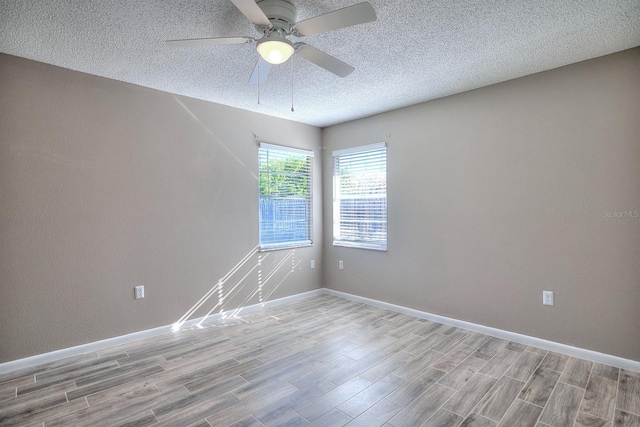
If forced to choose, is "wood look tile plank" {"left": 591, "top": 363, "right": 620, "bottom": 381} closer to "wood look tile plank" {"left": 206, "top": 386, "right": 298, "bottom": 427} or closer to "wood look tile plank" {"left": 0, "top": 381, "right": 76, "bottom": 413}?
"wood look tile plank" {"left": 206, "top": 386, "right": 298, "bottom": 427}

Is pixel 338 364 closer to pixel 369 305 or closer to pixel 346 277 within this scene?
pixel 369 305

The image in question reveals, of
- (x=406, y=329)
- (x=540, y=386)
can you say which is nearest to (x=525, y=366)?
(x=540, y=386)

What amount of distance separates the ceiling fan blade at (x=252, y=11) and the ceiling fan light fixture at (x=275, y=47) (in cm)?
9

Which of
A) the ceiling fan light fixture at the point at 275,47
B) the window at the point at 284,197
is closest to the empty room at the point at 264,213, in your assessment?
the ceiling fan light fixture at the point at 275,47

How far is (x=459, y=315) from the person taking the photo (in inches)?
140

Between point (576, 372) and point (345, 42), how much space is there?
310 centimetres

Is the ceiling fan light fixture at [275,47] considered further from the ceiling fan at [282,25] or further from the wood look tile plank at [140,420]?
the wood look tile plank at [140,420]

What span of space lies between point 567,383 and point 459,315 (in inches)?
47.3

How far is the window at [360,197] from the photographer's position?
427 centimetres

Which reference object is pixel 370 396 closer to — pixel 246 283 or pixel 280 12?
pixel 246 283

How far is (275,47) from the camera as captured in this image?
1.89m

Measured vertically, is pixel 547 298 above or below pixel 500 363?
above

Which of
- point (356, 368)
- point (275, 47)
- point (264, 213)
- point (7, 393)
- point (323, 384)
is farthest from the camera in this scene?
point (264, 213)

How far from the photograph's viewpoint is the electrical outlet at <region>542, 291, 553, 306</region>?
116 inches
